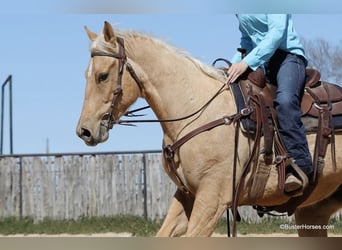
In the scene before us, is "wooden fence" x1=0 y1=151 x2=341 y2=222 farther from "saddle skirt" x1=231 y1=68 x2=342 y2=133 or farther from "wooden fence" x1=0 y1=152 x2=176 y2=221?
"saddle skirt" x1=231 y1=68 x2=342 y2=133

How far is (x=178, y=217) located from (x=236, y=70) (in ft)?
3.78

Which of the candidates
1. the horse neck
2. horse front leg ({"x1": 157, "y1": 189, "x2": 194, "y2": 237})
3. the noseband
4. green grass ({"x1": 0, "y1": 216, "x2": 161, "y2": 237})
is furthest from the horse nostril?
green grass ({"x1": 0, "y1": 216, "x2": 161, "y2": 237})

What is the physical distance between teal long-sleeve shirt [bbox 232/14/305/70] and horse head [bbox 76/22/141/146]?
2.98 feet

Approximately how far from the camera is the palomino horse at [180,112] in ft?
14.5

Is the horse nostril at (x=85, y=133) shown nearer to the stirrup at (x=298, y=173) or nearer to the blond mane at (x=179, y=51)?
the blond mane at (x=179, y=51)

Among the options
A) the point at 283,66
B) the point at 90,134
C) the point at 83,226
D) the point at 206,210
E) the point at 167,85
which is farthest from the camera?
the point at 83,226

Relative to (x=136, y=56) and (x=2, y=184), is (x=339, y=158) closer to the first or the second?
(x=136, y=56)

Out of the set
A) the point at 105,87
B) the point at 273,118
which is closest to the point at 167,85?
the point at 105,87

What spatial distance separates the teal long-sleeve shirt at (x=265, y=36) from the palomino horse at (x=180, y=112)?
33cm

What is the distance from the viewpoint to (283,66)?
4.78 meters

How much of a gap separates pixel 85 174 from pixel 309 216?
20.2ft

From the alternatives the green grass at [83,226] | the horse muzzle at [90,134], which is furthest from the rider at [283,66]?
the green grass at [83,226]

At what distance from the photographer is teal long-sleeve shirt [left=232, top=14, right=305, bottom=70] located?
15.3 feet

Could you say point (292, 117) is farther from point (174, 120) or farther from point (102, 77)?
point (102, 77)
